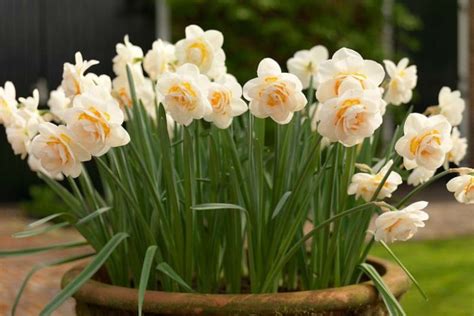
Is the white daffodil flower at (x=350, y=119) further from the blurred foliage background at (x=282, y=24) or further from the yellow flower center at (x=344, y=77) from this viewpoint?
the blurred foliage background at (x=282, y=24)

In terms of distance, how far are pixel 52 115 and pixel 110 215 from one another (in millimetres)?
320

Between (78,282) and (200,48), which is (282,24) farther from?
(78,282)

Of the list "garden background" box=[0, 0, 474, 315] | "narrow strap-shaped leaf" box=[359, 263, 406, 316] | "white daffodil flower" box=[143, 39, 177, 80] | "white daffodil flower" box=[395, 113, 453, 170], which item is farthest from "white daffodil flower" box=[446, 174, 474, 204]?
"garden background" box=[0, 0, 474, 315]

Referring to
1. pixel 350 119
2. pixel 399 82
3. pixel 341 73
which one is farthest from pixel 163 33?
pixel 350 119

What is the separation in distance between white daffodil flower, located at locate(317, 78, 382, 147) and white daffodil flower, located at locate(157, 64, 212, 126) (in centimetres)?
23

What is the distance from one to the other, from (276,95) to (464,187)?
445 millimetres

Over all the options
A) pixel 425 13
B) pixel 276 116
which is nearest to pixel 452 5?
pixel 425 13

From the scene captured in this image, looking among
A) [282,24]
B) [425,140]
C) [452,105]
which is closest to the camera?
[425,140]

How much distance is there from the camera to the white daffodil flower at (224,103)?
1.69m

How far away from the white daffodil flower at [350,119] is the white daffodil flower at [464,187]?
0.28 meters

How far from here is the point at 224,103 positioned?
169cm

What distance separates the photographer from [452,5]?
932cm

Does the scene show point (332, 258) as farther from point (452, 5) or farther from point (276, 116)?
point (452, 5)

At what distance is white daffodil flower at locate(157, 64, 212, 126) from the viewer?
1.62 metres
